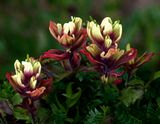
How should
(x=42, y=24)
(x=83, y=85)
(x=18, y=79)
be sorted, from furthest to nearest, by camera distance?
(x=42, y=24) < (x=83, y=85) < (x=18, y=79)

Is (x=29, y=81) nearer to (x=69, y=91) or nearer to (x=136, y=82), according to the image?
(x=69, y=91)

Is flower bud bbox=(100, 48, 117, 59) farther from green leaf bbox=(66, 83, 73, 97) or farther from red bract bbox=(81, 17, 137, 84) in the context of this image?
green leaf bbox=(66, 83, 73, 97)

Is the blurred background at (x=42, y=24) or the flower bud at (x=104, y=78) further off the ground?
the blurred background at (x=42, y=24)

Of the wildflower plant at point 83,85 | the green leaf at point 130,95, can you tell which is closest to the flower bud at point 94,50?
the wildflower plant at point 83,85

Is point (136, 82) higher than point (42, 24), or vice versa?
point (42, 24)

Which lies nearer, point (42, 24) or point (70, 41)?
point (70, 41)

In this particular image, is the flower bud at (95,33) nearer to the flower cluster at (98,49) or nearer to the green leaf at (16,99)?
the flower cluster at (98,49)

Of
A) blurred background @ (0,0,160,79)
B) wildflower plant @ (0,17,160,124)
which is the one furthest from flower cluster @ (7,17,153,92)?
blurred background @ (0,0,160,79)

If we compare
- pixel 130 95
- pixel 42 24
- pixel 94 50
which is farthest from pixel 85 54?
pixel 42 24
